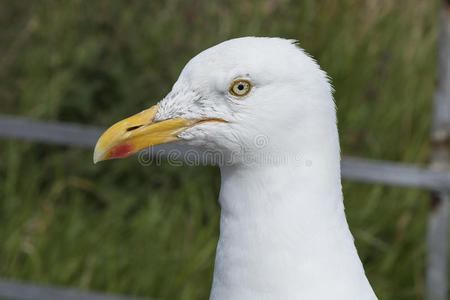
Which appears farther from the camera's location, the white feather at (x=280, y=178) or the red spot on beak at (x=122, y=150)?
the red spot on beak at (x=122, y=150)

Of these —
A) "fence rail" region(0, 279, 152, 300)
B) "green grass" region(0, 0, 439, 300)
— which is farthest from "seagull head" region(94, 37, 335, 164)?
"green grass" region(0, 0, 439, 300)

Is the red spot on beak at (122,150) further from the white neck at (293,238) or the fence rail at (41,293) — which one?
the fence rail at (41,293)

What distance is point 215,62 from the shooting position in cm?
203

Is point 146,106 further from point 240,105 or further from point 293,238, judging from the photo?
point 293,238

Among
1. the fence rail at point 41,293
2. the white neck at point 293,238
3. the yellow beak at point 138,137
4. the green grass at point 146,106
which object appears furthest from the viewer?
the green grass at point 146,106

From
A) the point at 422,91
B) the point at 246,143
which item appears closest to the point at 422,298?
the point at 422,91

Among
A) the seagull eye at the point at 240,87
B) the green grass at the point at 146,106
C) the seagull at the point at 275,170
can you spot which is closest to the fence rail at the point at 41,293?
the green grass at the point at 146,106

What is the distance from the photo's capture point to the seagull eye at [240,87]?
2055 millimetres

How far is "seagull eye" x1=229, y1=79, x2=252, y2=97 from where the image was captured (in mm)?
2055

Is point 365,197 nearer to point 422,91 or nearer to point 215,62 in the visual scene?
point 422,91

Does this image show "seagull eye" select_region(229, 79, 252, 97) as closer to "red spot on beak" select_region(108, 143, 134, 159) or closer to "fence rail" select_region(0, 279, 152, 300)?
"red spot on beak" select_region(108, 143, 134, 159)

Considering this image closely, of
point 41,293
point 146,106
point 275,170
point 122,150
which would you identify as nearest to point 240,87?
point 275,170

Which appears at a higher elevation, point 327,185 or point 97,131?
point 97,131

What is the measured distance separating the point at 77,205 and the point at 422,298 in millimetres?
2352
